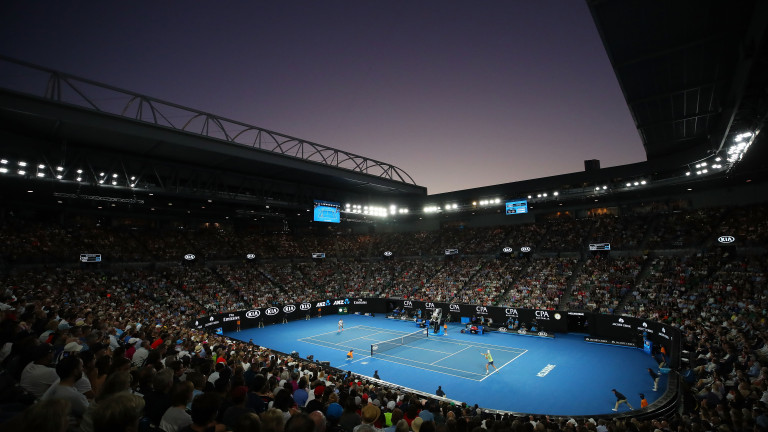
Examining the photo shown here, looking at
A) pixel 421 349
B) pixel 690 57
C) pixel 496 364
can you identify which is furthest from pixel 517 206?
pixel 690 57

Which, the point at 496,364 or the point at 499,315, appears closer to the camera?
the point at 496,364

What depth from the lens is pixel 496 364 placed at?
2452 cm

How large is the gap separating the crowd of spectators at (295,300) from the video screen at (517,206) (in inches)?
253

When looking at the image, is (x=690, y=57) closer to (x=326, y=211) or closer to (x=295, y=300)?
(x=326, y=211)

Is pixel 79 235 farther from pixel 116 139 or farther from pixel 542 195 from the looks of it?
pixel 542 195

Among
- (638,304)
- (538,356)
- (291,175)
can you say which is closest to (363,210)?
(291,175)

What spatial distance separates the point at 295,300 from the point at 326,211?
47.5 ft

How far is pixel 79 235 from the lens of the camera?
124 feet

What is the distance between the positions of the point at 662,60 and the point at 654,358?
19980 millimetres

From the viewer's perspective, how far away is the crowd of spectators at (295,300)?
4418 millimetres

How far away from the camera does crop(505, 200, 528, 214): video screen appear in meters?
39.6

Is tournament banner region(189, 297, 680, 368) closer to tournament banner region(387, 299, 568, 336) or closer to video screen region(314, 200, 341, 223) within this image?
tournament banner region(387, 299, 568, 336)

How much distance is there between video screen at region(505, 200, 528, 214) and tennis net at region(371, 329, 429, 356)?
16.1 m

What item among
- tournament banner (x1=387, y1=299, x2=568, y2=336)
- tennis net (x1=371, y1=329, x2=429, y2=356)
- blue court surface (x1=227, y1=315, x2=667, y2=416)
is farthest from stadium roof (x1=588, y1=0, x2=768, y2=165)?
tennis net (x1=371, y1=329, x2=429, y2=356)
